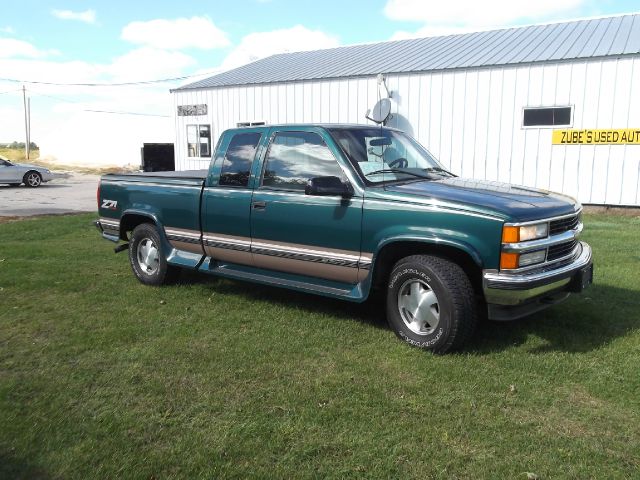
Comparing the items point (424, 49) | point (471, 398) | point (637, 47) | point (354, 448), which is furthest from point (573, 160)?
point (354, 448)

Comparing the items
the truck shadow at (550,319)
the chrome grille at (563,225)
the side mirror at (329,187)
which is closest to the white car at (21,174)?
the truck shadow at (550,319)

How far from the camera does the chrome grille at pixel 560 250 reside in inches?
178

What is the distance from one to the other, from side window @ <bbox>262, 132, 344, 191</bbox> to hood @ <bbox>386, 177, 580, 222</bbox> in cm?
67

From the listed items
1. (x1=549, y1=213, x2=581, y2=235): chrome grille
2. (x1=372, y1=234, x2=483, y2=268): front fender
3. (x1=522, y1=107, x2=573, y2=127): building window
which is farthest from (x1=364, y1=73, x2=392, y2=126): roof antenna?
(x1=372, y1=234, x2=483, y2=268): front fender

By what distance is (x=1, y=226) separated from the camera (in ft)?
37.7

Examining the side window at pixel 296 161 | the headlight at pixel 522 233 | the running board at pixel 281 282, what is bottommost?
the running board at pixel 281 282

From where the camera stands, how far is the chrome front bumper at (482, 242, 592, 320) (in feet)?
13.7

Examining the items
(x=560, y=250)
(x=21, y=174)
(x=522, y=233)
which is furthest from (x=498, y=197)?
(x=21, y=174)

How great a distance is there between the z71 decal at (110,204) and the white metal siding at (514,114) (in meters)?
9.46

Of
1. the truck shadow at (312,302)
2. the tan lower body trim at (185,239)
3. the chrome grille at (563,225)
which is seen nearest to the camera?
the chrome grille at (563,225)

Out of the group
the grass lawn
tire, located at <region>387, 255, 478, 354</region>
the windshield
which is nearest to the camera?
the grass lawn

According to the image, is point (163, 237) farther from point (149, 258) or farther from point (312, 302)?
point (312, 302)

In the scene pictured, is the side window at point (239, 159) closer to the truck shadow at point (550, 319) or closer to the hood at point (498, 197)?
the truck shadow at point (550, 319)

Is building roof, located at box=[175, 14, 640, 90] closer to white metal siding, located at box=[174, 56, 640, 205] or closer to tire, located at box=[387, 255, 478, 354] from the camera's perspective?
white metal siding, located at box=[174, 56, 640, 205]
